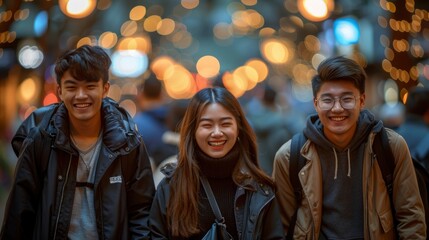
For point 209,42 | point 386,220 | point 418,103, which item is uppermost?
point 209,42

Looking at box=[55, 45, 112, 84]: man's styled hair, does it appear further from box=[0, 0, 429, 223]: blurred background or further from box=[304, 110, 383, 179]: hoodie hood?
box=[0, 0, 429, 223]: blurred background

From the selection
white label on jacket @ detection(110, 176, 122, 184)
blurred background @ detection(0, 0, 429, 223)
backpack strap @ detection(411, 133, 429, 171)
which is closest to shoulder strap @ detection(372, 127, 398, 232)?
backpack strap @ detection(411, 133, 429, 171)

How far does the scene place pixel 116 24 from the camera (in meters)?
21.6

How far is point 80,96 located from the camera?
445 cm

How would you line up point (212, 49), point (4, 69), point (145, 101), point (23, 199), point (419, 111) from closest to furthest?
point (23, 199), point (419, 111), point (145, 101), point (4, 69), point (212, 49)

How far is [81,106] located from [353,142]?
7.32ft

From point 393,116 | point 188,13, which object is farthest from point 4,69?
point 188,13

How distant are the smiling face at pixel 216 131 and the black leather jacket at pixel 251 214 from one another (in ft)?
1.18

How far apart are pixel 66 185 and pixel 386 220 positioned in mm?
2516

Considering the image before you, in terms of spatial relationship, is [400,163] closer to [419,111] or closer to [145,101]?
[419,111]

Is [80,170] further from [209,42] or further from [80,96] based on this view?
[209,42]

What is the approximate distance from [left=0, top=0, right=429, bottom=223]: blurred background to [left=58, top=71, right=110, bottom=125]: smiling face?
2619mm

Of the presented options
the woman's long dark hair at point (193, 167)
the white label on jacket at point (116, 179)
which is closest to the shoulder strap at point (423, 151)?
the woman's long dark hair at point (193, 167)

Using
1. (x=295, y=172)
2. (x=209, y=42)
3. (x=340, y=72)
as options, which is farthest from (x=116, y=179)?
(x=209, y=42)
